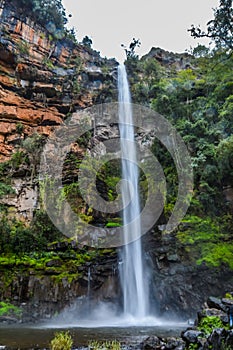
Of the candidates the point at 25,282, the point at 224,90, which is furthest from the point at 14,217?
the point at 224,90

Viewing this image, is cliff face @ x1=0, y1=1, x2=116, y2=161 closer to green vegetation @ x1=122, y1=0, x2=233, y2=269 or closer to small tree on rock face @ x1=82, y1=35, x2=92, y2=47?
small tree on rock face @ x1=82, y1=35, x2=92, y2=47

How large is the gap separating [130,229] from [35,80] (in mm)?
13070

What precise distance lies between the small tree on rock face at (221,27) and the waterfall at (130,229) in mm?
7824

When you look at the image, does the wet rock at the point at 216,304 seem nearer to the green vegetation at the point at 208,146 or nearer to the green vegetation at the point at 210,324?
the green vegetation at the point at 210,324

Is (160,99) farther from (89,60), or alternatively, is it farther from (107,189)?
(89,60)

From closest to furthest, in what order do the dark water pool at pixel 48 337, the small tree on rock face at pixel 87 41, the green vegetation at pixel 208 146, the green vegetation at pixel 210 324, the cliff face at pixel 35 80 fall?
the dark water pool at pixel 48 337 < the green vegetation at pixel 210 324 < the green vegetation at pixel 208 146 < the cliff face at pixel 35 80 < the small tree on rock face at pixel 87 41

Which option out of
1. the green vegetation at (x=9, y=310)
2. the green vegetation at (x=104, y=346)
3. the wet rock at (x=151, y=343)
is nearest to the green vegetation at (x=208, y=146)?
the wet rock at (x=151, y=343)

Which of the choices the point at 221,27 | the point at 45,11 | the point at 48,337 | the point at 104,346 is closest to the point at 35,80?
the point at 45,11

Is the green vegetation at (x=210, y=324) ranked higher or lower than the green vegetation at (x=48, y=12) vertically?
lower

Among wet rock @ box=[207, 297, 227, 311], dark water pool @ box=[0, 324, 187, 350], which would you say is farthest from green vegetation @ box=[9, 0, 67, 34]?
wet rock @ box=[207, 297, 227, 311]

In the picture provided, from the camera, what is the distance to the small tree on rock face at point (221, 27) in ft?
52.3

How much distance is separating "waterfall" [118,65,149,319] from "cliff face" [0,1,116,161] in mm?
3337

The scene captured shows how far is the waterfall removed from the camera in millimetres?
12977

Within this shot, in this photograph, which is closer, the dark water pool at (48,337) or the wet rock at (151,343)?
the wet rock at (151,343)
